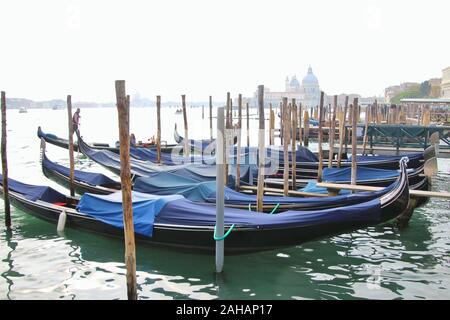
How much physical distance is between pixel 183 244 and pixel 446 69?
4733 cm

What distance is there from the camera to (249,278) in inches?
202

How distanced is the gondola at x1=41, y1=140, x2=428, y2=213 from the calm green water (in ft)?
2.10

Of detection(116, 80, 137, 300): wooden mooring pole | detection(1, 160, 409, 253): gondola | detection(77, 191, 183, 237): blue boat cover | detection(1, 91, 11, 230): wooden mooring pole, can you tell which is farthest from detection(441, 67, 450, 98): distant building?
detection(116, 80, 137, 300): wooden mooring pole

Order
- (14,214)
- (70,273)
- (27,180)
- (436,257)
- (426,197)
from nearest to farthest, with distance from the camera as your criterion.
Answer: (70,273) < (436,257) < (426,197) < (14,214) < (27,180)

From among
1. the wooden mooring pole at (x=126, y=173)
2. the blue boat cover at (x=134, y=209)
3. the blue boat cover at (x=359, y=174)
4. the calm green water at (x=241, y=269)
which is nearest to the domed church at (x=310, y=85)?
the blue boat cover at (x=359, y=174)

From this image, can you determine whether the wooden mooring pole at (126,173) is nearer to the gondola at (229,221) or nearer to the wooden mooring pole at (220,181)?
the wooden mooring pole at (220,181)

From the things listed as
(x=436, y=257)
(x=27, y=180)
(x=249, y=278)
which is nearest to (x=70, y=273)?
(x=249, y=278)

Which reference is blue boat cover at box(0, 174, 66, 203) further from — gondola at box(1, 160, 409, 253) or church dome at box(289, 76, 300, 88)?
church dome at box(289, 76, 300, 88)

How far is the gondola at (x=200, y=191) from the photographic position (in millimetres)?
6305

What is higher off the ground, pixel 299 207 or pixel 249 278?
pixel 299 207

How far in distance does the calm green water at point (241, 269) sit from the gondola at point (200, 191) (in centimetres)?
64
